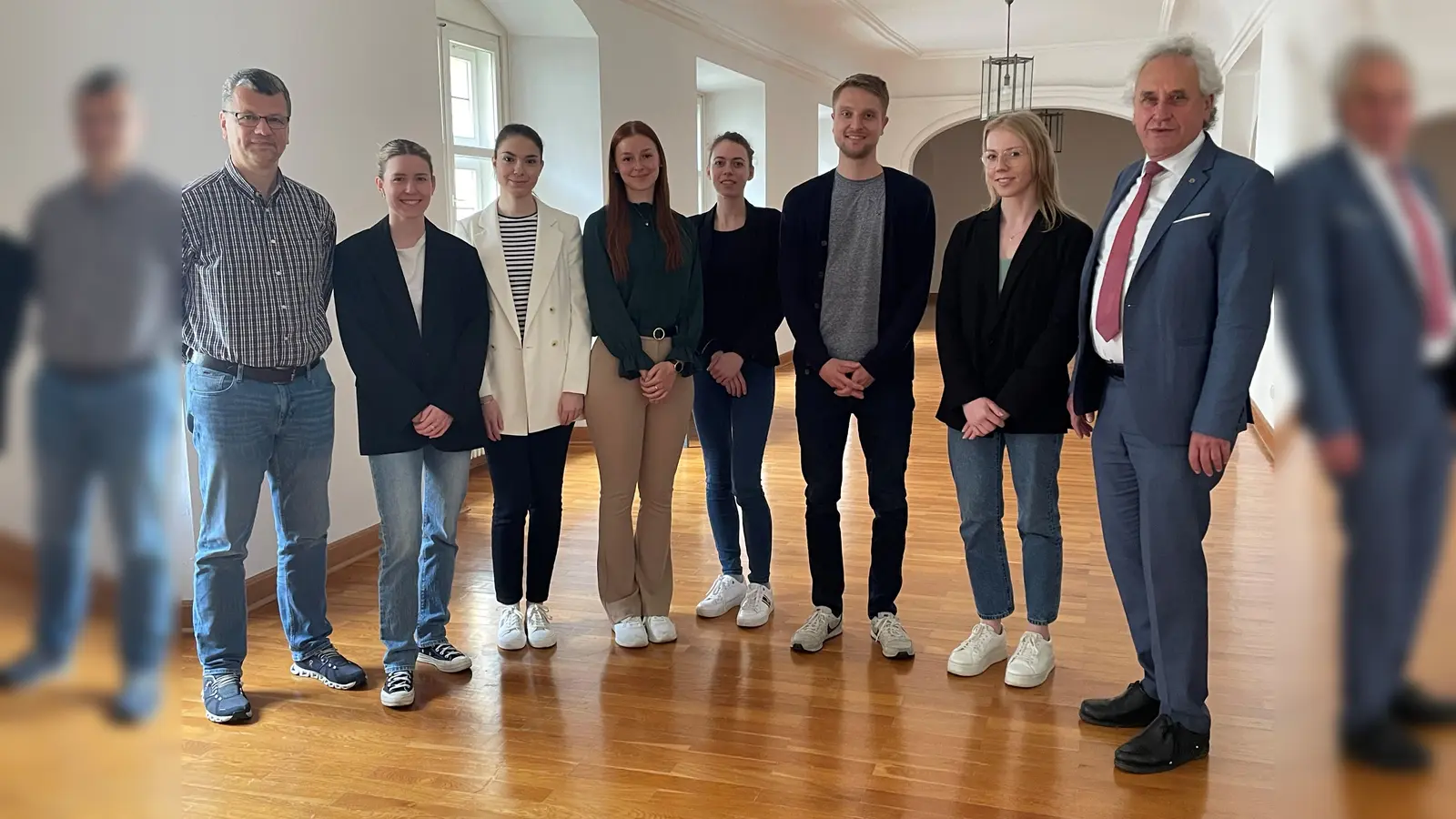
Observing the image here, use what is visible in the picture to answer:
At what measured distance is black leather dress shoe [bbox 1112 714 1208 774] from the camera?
2.37 metres

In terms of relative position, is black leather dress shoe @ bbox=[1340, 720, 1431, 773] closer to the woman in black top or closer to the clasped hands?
the clasped hands

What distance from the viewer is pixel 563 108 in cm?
620

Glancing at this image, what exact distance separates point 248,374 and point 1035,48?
10.7 meters

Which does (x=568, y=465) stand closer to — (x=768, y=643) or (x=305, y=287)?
(x=768, y=643)

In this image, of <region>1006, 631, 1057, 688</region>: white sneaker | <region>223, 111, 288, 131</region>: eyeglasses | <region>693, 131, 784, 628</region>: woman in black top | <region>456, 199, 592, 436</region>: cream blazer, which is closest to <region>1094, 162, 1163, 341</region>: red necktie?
<region>1006, 631, 1057, 688</region>: white sneaker

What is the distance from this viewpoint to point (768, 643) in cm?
325

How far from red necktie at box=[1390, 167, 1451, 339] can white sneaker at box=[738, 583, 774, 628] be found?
3209mm

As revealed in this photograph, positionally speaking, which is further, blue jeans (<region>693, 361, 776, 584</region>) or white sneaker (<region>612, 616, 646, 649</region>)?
blue jeans (<region>693, 361, 776, 584</region>)

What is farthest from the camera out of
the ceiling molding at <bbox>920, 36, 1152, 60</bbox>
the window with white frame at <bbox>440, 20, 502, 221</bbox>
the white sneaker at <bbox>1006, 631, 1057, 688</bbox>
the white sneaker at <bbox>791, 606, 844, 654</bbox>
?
the ceiling molding at <bbox>920, 36, 1152, 60</bbox>

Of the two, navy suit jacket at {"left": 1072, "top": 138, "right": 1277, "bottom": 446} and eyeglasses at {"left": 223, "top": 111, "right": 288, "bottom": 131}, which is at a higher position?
eyeglasses at {"left": 223, "top": 111, "right": 288, "bottom": 131}

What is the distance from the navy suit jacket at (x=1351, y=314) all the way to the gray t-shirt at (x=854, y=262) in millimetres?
2745

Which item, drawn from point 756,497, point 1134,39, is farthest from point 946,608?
point 1134,39

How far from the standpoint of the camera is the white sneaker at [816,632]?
3.14 metres

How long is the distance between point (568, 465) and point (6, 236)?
5.54 m
